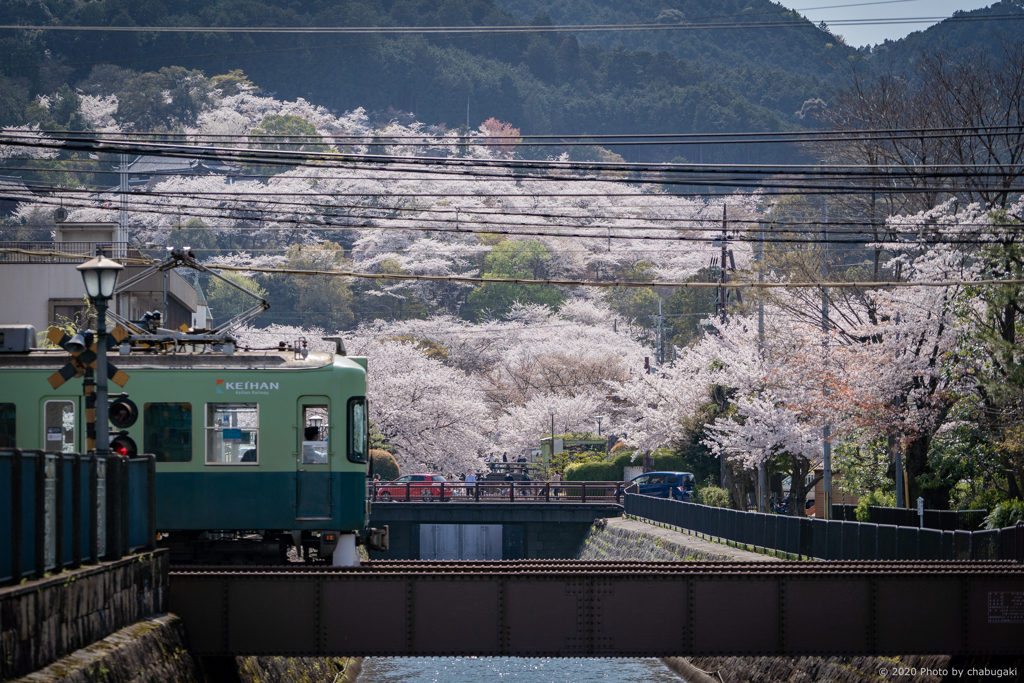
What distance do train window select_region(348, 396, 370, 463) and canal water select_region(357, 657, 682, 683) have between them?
8.44 metres

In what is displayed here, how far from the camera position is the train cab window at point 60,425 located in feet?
49.2

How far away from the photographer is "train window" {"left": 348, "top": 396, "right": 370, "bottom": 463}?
591 inches

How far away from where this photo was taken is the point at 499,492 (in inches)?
1743

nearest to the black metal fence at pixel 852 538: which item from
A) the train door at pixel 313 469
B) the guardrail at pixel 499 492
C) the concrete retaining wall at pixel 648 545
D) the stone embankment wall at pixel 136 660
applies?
the concrete retaining wall at pixel 648 545

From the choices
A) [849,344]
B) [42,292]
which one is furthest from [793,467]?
[42,292]

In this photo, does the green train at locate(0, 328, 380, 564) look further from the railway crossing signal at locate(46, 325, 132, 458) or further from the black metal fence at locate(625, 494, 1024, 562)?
the black metal fence at locate(625, 494, 1024, 562)

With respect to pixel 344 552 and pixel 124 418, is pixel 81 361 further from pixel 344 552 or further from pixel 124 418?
pixel 344 552

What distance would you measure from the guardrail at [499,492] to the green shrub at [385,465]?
6.30 meters

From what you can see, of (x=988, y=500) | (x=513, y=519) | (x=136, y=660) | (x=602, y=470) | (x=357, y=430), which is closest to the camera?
(x=136, y=660)

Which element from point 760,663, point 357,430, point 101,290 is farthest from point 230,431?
point 760,663

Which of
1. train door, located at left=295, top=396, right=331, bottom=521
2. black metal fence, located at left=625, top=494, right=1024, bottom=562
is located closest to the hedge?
black metal fence, located at left=625, top=494, right=1024, bottom=562

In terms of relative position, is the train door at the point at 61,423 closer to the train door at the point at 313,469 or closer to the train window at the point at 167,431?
the train window at the point at 167,431

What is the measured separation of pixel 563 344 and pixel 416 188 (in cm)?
5855

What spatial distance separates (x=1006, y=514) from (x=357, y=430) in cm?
1404
